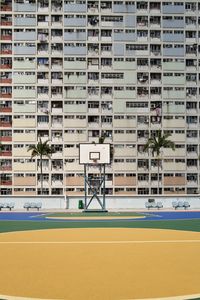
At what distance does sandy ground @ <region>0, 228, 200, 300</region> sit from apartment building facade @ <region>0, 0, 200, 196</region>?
73496mm

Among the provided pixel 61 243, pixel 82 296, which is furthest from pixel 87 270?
pixel 61 243

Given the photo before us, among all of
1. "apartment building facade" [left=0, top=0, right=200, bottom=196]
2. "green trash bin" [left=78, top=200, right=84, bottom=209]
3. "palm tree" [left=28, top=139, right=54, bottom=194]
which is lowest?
"green trash bin" [left=78, top=200, right=84, bottom=209]

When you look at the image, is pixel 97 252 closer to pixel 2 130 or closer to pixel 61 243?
pixel 61 243

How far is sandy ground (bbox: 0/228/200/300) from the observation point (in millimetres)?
12203

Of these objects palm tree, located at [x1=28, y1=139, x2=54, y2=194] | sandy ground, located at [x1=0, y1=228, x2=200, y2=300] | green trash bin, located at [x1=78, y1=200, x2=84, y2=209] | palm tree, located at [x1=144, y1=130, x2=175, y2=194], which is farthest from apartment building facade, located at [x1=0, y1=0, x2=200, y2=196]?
A: sandy ground, located at [x1=0, y1=228, x2=200, y2=300]

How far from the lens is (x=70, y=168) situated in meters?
98.1

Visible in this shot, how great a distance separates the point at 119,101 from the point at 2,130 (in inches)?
888

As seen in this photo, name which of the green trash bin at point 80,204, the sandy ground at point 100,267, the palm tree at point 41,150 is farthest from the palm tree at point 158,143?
the sandy ground at point 100,267

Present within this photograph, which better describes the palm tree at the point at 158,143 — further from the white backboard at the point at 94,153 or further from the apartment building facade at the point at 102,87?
the white backboard at the point at 94,153

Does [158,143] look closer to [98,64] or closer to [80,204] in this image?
[98,64]

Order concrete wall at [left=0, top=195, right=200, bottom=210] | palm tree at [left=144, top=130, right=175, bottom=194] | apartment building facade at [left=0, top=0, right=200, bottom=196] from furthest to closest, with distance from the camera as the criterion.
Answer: apartment building facade at [left=0, top=0, right=200, bottom=196]
palm tree at [left=144, top=130, right=175, bottom=194]
concrete wall at [left=0, top=195, right=200, bottom=210]

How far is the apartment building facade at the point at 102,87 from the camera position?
3903 inches

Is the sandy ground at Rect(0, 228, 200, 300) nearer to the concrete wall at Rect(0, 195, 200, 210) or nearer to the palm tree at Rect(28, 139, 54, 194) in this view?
the concrete wall at Rect(0, 195, 200, 210)

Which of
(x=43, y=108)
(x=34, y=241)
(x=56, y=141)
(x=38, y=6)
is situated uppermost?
(x=38, y=6)
